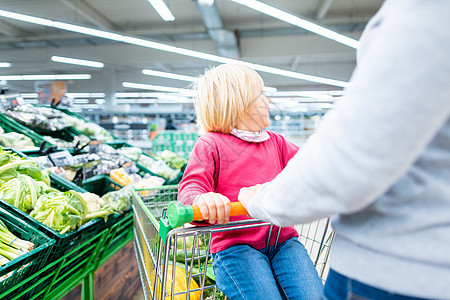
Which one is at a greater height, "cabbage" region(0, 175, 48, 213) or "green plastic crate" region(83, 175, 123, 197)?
"cabbage" region(0, 175, 48, 213)

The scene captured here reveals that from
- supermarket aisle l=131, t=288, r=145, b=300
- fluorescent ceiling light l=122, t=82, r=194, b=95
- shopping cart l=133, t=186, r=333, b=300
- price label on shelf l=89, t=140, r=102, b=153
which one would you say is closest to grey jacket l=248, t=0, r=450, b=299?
shopping cart l=133, t=186, r=333, b=300

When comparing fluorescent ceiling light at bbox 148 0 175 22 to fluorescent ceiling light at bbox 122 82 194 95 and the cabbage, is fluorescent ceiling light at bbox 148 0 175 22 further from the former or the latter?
fluorescent ceiling light at bbox 122 82 194 95

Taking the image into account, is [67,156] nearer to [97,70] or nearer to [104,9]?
[104,9]

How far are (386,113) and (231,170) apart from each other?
92 cm

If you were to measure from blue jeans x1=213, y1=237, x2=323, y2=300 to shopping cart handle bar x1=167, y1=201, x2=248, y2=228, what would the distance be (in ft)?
1.07

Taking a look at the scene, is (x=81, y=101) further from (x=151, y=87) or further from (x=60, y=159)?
(x=60, y=159)

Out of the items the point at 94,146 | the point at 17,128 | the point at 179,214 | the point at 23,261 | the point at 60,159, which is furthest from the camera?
the point at 94,146

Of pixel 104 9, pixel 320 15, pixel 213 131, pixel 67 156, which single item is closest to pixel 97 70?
pixel 104 9

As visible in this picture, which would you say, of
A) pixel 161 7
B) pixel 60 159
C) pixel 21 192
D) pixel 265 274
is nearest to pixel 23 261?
pixel 21 192

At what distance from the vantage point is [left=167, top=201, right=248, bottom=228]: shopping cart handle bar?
2.71 ft

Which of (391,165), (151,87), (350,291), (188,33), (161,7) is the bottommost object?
(350,291)

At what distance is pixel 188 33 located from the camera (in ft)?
38.0

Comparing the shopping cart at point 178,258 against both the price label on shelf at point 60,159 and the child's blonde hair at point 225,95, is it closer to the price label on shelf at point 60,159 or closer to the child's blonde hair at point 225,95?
the child's blonde hair at point 225,95

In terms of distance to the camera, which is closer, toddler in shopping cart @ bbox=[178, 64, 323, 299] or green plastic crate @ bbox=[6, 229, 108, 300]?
toddler in shopping cart @ bbox=[178, 64, 323, 299]
